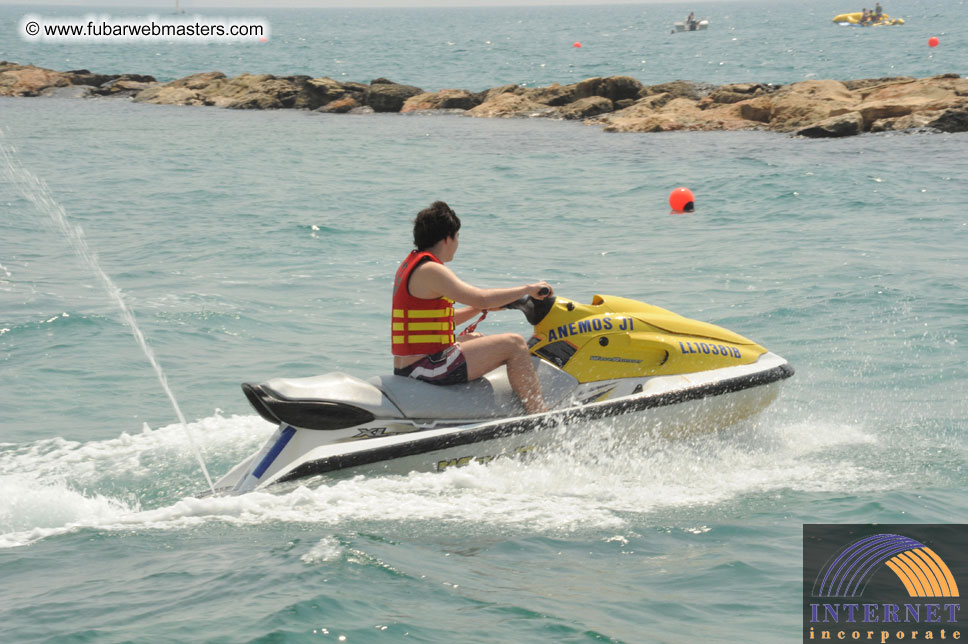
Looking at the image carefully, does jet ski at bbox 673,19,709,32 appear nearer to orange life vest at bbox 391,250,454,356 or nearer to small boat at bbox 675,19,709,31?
small boat at bbox 675,19,709,31

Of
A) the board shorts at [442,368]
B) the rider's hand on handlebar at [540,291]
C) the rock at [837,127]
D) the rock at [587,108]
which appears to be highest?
the rock at [587,108]

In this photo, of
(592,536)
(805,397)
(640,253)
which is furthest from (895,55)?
(592,536)

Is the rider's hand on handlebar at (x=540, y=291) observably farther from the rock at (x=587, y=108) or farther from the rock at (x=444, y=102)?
the rock at (x=444, y=102)

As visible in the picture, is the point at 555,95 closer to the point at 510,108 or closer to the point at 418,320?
the point at 510,108

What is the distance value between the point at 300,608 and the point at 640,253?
995 cm

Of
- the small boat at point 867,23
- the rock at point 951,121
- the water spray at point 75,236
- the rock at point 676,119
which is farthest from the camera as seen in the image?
the small boat at point 867,23

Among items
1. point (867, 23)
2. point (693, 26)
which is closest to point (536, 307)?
point (867, 23)

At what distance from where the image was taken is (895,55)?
53938 millimetres

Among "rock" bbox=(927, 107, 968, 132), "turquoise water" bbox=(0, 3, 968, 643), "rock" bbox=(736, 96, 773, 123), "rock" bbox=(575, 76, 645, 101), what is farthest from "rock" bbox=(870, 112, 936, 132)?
"rock" bbox=(575, 76, 645, 101)

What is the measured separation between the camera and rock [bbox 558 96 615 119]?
101ft

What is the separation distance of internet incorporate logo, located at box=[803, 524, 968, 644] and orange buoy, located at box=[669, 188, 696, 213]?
1167cm

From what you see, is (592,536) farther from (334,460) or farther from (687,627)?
(334,460)

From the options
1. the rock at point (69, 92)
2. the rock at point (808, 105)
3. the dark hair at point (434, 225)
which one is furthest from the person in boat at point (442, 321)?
the rock at point (69, 92)

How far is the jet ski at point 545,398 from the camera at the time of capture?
5.81 metres
